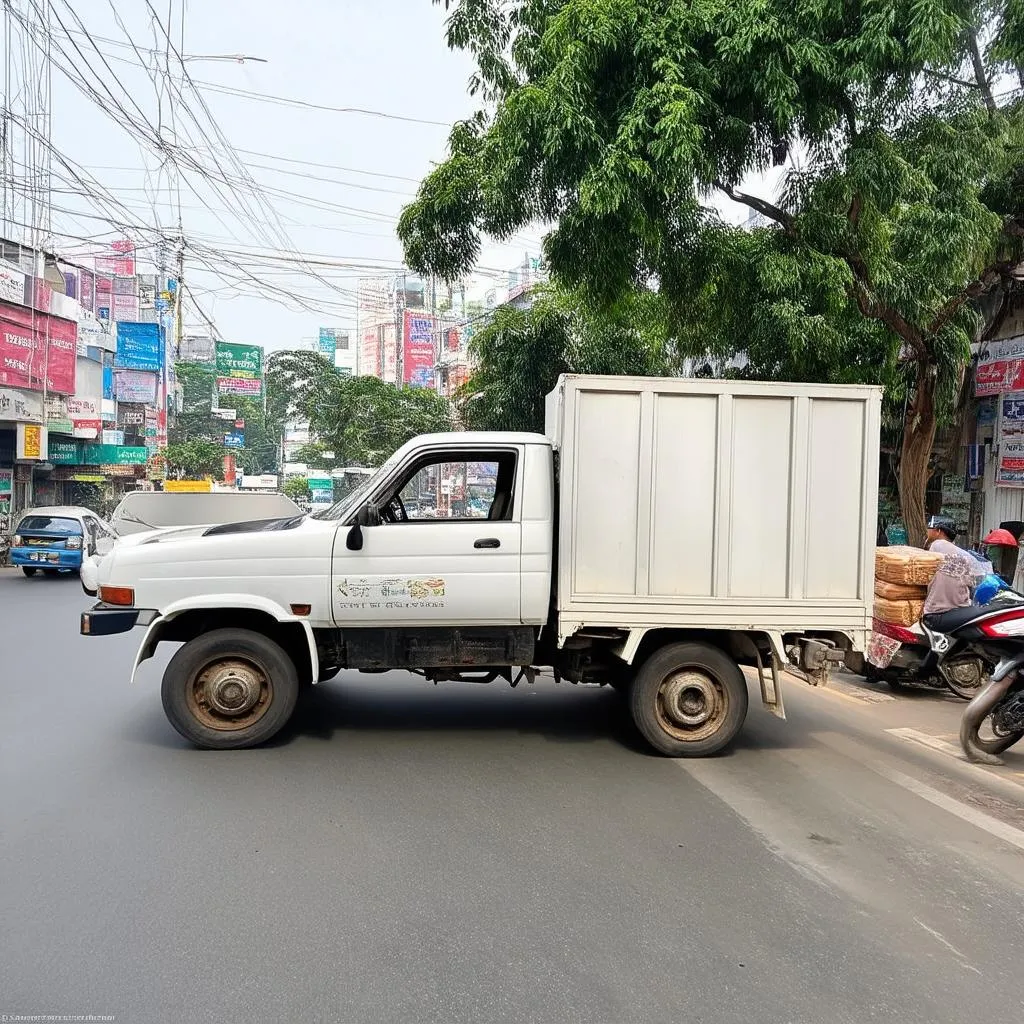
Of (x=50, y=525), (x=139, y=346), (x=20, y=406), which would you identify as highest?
(x=139, y=346)

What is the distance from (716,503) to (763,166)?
529 centimetres

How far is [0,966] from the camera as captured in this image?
3.23 m

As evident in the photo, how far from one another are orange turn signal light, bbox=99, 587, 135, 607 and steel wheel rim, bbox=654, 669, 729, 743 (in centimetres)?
353

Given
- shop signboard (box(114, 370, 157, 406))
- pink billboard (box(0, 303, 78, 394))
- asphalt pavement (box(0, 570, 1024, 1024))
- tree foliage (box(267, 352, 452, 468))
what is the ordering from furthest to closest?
1. shop signboard (box(114, 370, 157, 406))
2. tree foliage (box(267, 352, 452, 468))
3. pink billboard (box(0, 303, 78, 394))
4. asphalt pavement (box(0, 570, 1024, 1024))

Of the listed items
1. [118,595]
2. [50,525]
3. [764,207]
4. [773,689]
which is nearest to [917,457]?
[764,207]

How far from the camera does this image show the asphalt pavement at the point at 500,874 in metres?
3.13

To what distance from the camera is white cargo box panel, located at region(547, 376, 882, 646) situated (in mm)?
6008

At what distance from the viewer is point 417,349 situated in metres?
63.2

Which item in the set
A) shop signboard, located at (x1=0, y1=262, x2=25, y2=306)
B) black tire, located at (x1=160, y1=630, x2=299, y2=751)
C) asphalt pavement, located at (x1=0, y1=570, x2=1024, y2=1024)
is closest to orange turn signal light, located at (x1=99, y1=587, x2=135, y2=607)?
black tire, located at (x1=160, y1=630, x2=299, y2=751)

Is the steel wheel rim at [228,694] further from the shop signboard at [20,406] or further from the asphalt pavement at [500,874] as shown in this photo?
the shop signboard at [20,406]

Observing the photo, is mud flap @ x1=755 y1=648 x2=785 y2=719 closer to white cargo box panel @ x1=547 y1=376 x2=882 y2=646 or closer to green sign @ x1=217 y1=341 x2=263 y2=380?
white cargo box panel @ x1=547 y1=376 x2=882 y2=646

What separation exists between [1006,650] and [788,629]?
59.3 inches

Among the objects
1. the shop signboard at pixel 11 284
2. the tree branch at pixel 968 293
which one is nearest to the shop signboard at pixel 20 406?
the shop signboard at pixel 11 284

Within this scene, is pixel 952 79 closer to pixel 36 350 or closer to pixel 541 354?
pixel 541 354
